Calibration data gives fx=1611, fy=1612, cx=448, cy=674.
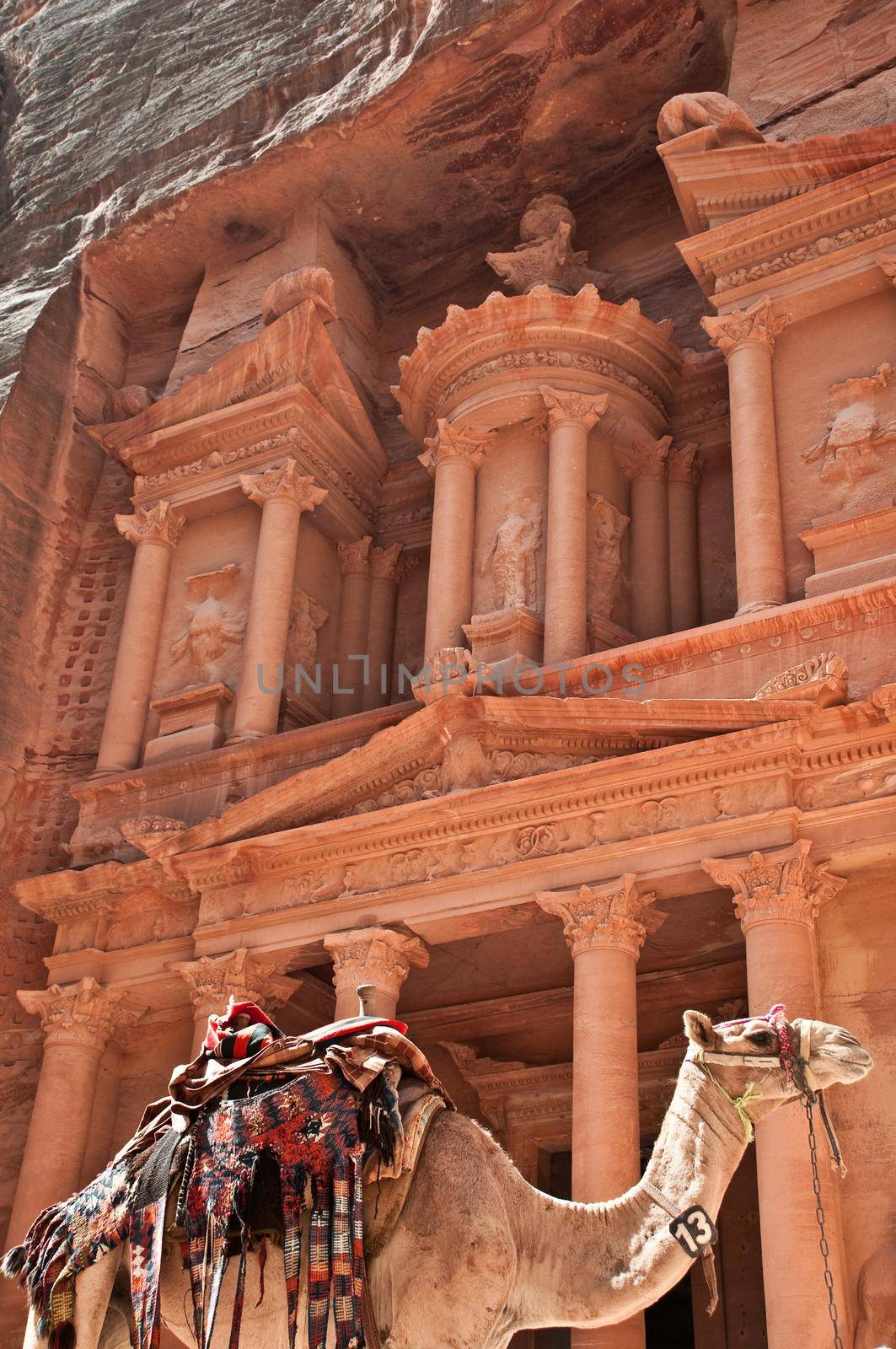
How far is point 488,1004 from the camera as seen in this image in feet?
51.0

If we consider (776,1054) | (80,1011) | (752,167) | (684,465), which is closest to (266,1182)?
(776,1054)

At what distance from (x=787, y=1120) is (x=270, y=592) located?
27.6ft

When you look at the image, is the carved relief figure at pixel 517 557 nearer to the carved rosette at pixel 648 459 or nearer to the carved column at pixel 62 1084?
the carved rosette at pixel 648 459

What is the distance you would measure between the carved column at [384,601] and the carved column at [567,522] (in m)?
3.21

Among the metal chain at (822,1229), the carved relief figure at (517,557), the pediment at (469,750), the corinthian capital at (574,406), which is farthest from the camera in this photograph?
the corinthian capital at (574,406)

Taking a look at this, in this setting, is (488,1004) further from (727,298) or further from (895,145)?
(895,145)

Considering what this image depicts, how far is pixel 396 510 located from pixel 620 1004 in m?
8.77

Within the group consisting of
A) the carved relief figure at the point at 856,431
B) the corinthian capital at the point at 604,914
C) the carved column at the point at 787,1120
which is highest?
the carved relief figure at the point at 856,431

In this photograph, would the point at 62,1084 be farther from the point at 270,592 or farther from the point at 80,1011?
the point at 270,592

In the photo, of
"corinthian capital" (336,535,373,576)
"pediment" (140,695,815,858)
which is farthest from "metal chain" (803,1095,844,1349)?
"corinthian capital" (336,535,373,576)

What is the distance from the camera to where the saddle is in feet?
23.1

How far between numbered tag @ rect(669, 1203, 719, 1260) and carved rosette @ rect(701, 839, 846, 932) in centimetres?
512

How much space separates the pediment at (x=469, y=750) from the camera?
493 inches

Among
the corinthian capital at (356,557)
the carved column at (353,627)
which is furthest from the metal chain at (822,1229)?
the corinthian capital at (356,557)
